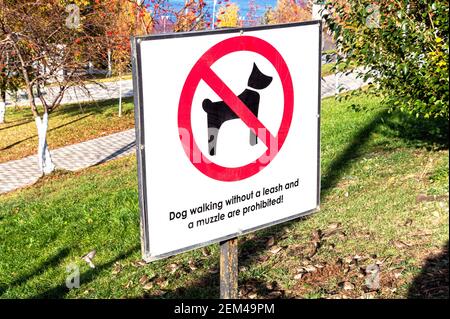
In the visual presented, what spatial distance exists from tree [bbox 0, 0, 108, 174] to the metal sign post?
36.8 ft

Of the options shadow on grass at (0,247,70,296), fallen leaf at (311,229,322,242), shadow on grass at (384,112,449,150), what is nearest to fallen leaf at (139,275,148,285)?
fallen leaf at (311,229,322,242)

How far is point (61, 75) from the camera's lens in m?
15.1

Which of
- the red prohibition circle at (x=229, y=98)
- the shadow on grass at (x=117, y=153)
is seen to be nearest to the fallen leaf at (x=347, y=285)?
the red prohibition circle at (x=229, y=98)

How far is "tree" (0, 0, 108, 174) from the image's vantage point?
44.9ft

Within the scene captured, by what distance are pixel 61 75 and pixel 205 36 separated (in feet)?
42.6

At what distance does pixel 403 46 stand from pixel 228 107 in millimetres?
3902

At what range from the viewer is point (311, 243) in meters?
5.69

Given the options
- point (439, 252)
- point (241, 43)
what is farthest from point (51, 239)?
point (241, 43)

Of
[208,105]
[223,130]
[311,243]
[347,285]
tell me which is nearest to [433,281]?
[347,285]

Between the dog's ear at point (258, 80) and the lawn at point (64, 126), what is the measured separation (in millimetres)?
16130

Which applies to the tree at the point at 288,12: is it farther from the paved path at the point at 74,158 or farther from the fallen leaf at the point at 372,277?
the fallen leaf at the point at 372,277

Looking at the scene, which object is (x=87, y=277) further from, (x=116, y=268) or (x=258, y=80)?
(x=258, y=80)

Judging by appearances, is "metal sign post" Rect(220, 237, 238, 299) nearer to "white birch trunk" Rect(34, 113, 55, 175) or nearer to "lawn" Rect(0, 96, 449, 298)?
"lawn" Rect(0, 96, 449, 298)
